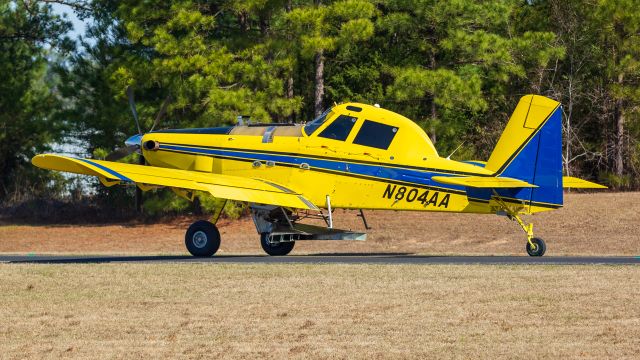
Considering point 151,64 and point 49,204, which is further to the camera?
point 49,204

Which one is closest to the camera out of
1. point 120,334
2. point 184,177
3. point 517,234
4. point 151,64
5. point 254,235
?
point 120,334

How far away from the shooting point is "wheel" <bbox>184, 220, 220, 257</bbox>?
908 inches

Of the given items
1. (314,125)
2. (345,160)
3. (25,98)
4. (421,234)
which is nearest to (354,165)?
(345,160)

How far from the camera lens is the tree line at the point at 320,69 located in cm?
3622

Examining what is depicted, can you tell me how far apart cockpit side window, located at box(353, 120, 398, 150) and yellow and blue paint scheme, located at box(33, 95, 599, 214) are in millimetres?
20

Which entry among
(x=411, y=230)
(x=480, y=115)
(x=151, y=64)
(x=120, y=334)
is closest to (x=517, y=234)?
(x=411, y=230)

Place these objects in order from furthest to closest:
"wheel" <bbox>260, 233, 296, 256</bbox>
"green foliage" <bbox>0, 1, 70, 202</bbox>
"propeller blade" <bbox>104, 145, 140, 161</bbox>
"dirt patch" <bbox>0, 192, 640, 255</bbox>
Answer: "green foliage" <bbox>0, 1, 70, 202</bbox>, "dirt patch" <bbox>0, 192, 640, 255</bbox>, "propeller blade" <bbox>104, 145, 140, 161</bbox>, "wheel" <bbox>260, 233, 296, 256</bbox>

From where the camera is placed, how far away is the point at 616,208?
109ft

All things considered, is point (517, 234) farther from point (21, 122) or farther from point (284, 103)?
point (21, 122)

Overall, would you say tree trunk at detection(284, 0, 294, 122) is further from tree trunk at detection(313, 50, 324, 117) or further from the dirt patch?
the dirt patch

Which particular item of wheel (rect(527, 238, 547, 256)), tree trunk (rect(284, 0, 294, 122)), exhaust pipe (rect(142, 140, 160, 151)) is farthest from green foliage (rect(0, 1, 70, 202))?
wheel (rect(527, 238, 547, 256))

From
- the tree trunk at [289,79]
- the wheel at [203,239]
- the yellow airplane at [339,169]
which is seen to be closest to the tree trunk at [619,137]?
the tree trunk at [289,79]

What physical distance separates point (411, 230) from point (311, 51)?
22.5 ft

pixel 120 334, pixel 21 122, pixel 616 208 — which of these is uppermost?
pixel 21 122
